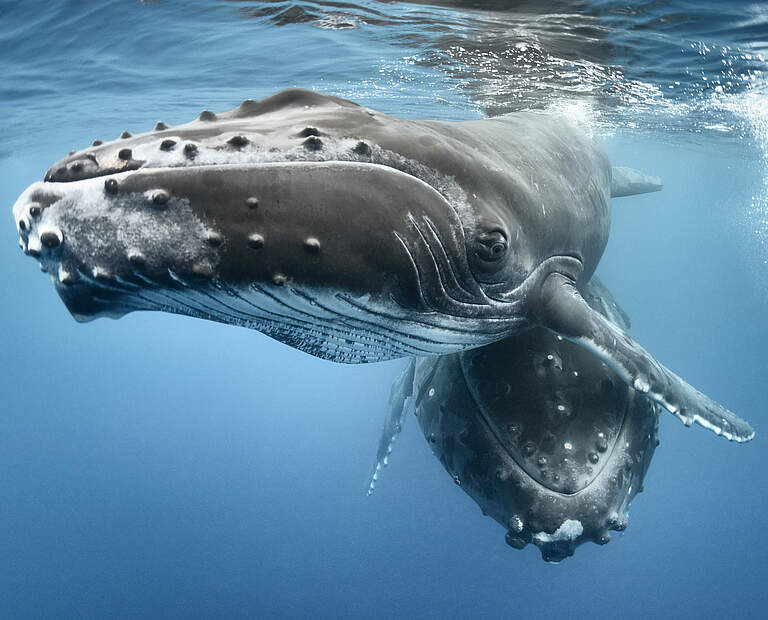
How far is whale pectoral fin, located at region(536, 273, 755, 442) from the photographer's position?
3.61 meters

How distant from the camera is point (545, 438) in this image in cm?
430

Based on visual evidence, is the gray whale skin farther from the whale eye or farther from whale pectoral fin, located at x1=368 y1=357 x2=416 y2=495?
whale pectoral fin, located at x1=368 y1=357 x2=416 y2=495

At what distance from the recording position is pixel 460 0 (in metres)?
9.81

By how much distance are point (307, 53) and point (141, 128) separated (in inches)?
677

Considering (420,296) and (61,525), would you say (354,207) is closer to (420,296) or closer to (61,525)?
(420,296)

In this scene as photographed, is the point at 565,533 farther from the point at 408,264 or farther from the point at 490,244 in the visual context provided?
the point at 408,264

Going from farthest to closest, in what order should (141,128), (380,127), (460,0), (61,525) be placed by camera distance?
1. (141,128)
2. (61,525)
3. (460,0)
4. (380,127)

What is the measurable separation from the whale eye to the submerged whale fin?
25.2 feet

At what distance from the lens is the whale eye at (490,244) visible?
2.92 m

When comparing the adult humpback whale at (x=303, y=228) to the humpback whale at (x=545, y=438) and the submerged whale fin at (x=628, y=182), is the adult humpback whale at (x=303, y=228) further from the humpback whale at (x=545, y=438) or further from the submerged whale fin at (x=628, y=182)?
the submerged whale fin at (x=628, y=182)

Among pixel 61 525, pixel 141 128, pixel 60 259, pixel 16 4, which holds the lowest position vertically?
pixel 61 525

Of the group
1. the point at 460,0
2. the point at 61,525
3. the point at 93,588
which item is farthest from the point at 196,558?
the point at 460,0

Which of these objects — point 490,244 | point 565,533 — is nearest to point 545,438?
point 565,533

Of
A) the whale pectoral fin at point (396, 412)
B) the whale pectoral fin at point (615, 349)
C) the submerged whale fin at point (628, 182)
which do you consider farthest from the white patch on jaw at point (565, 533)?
the submerged whale fin at point (628, 182)
